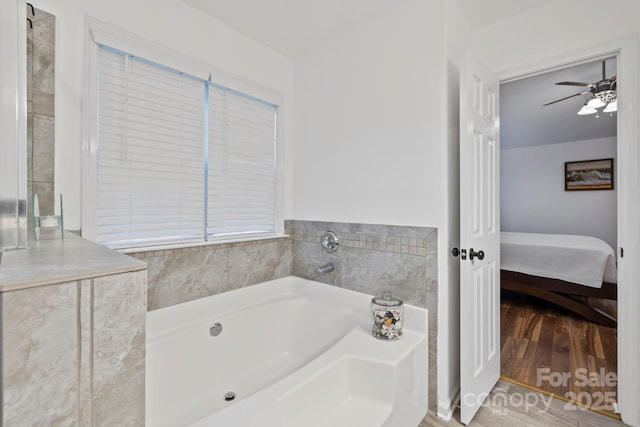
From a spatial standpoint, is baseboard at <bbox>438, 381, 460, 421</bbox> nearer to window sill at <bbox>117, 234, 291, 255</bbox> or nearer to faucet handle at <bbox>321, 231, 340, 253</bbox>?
faucet handle at <bbox>321, 231, 340, 253</bbox>

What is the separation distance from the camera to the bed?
3.08 m

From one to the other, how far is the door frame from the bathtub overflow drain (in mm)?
2281

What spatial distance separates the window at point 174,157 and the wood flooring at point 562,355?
2256 millimetres

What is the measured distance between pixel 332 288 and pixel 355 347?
67cm

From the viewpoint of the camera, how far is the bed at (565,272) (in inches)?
121

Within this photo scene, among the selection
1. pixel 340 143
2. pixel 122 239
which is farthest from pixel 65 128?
pixel 340 143

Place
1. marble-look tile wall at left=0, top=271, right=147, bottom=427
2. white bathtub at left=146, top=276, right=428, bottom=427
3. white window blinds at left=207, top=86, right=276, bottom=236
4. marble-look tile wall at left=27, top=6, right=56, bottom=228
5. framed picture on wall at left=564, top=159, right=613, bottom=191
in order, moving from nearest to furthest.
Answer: marble-look tile wall at left=0, top=271, right=147, bottom=427 < white bathtub at left=146, top=276, right=428, bottom=427 < marble-look tile wall at left=27, top=6, right=56, bottom=228 < white window blinds at left=207, top=86, right=276, bottom=236 < framed picture on wall at left=564, top=159, right=613, bottom=191

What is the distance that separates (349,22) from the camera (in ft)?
6.61

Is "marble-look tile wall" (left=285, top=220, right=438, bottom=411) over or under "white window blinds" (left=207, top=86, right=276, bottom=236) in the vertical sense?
under

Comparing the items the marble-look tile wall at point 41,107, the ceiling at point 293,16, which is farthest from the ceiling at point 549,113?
the marble-look tile wall at point 41,107

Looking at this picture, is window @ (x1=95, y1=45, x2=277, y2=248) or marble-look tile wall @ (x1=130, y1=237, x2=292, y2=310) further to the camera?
marble-look tile wall @ (x1=130, y1=237, x2=292, y2=310)

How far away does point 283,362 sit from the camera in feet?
6.73

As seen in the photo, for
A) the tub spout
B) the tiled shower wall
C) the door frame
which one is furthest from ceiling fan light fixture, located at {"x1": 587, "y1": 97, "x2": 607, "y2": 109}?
the tub spout

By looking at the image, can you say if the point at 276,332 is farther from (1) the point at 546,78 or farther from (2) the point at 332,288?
(1) the point at 546,78
